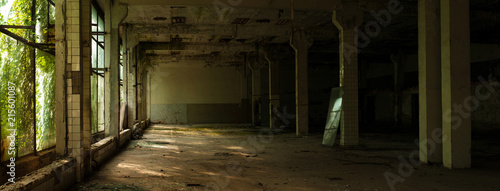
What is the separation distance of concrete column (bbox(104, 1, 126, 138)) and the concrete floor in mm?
908

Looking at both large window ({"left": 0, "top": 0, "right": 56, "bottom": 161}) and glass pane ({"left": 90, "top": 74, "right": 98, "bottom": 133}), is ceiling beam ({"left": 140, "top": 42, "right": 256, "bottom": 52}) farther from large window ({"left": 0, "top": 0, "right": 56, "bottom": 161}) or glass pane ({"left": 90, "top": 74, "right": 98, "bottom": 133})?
large window ({"left": 0, "top": 0, "right": 56, "bottom": 161})

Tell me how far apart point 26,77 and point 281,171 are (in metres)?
5.36

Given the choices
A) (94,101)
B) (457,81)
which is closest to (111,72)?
(94,101)

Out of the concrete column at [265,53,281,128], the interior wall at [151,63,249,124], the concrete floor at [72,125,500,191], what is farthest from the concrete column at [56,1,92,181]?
→ the interior wall at [151,63,249,124]

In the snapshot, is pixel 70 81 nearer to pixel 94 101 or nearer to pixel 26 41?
pixel 26 41

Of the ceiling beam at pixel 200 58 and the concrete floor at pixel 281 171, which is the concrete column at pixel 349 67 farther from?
the ceiling beam at pixel 200 58

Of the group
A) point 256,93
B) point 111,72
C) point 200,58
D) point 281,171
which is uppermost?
point 200,58

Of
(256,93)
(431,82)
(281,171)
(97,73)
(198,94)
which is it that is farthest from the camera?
(198,94)

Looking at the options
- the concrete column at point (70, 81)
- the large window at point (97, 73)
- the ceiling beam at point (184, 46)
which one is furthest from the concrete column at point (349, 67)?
the ceiling beam at point (184, 46)

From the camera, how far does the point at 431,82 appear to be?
760cm

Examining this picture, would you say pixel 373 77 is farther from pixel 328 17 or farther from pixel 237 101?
pixel 328 17

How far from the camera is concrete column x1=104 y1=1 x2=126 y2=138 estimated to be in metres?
9.94

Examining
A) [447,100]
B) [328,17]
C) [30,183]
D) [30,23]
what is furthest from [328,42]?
[30,183]

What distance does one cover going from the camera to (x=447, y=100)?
7.17 m
